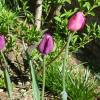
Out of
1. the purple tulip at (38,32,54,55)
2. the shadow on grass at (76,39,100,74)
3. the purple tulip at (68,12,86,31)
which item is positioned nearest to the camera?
the purple tulip at (68,12,86,31)

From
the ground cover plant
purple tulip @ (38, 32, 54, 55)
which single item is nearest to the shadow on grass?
the ground cover plant

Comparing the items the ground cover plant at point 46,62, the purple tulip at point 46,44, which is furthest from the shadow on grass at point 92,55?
the purple tulip at point 46,44

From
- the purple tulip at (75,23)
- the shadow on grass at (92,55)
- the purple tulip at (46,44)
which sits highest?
the purple tulip at (75,23)

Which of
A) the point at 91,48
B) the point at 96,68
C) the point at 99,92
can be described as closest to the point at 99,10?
the point at 91,48

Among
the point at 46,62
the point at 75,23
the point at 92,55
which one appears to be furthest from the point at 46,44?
the point at 92,55

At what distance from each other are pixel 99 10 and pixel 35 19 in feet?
2.83

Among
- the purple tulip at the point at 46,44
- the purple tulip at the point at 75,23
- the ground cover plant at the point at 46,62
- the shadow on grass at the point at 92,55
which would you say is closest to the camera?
the purple tulip at the point at 75,23

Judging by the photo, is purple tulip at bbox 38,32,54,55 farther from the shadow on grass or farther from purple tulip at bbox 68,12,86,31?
the shadow on grass

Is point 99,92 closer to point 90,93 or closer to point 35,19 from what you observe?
point 90,93

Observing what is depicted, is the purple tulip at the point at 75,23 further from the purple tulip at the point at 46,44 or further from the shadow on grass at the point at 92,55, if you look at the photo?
the shadow on grass at the point at 92,55

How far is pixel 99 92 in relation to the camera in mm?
2988

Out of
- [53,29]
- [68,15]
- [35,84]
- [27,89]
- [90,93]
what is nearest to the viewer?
[35,84]

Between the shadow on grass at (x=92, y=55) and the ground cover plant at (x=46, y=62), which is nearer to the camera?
the ground cover plant at (x=46, y=62)

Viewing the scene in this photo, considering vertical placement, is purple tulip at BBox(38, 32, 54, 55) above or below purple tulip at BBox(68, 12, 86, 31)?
below
